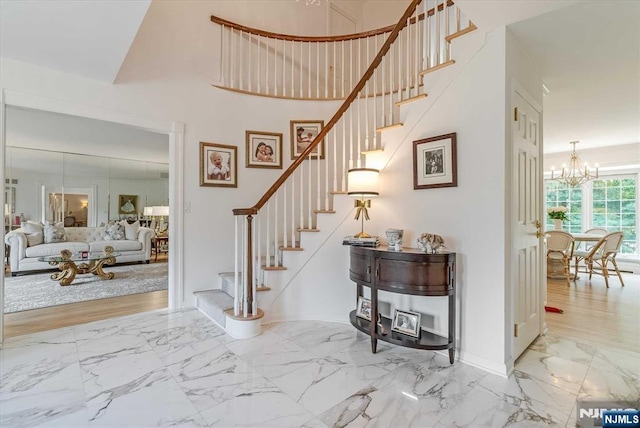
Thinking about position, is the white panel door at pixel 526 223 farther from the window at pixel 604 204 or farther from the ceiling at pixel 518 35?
the window at pixel 604 204

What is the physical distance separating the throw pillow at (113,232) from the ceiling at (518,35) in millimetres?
4590

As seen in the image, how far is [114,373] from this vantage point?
2053 millimetres

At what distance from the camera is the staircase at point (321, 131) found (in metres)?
2.68

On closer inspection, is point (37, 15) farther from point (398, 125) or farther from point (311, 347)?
point (311, 347)

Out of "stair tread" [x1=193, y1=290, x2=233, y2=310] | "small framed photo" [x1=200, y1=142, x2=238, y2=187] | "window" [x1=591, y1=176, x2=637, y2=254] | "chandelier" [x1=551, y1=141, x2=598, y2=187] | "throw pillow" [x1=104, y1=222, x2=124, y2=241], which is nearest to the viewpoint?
"stair tread" [x1=193, y1=290, x2=233, y2=310]

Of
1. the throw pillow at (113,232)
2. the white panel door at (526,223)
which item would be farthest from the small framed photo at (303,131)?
the throw pillow at (113,232)

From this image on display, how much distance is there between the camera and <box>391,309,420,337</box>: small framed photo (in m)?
2.30

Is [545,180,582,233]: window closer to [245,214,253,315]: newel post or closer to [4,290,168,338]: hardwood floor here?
[245,214,253,315]: newel post

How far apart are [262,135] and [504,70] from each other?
2.72 m

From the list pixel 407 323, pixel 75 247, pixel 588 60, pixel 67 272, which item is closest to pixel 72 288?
pixel 67 272

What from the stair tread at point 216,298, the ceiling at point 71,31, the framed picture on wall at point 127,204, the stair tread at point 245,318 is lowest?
the stair tread at point 245,318

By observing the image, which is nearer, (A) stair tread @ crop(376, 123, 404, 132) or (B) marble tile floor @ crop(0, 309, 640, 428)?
(B) marble tile floor @ crop(0, 309, 640, 428)

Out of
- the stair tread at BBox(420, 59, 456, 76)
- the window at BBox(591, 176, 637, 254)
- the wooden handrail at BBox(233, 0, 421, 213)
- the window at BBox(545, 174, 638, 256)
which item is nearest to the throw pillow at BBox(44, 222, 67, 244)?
the wooden handrail at BBox(233, 0, 421, 213)
